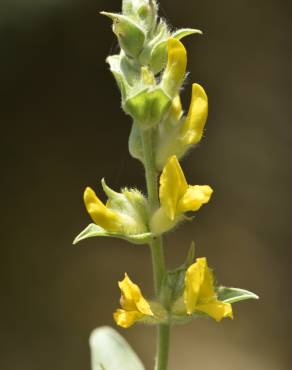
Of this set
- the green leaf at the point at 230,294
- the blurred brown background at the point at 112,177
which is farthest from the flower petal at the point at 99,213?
the blurred brown background at the point at 112,177

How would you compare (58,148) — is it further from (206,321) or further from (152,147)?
(152,147)

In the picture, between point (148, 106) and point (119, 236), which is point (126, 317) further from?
point (148, 106)

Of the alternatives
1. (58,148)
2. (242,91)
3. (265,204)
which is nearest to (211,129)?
(242,91)

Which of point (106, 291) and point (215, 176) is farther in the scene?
point (215, 176)

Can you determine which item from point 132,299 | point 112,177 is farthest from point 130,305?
point 112,177

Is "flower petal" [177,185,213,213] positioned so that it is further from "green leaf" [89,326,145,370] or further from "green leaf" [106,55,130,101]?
"green leaf" [89,326,145,370]

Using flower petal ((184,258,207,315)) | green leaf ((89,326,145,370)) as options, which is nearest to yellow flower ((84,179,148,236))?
flower petal ((184,258,207,315))

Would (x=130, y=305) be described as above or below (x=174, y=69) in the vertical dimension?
below
